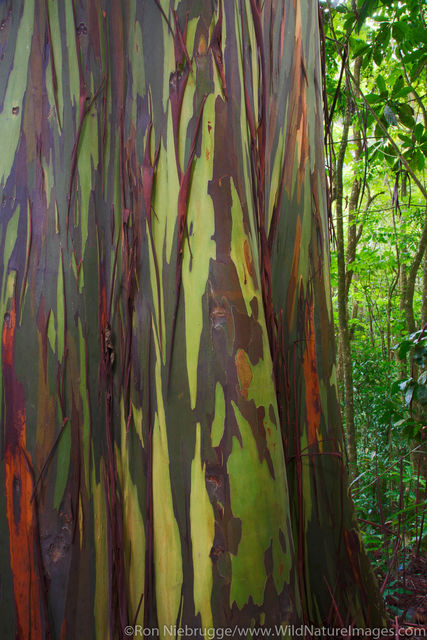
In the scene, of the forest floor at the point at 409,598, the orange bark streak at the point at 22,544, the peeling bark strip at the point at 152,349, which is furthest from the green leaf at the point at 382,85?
the orange bark streak at the point at 22,544

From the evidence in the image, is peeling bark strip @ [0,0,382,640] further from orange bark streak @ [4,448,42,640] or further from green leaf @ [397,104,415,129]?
green leaf @ [397,104,415,129]

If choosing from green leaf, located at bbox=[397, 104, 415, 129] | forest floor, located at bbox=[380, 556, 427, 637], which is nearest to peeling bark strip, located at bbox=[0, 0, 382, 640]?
forest floor, located at bbox=[380, 556, 427, 637]

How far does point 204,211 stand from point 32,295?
17.5 inches

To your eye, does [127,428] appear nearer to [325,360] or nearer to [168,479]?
[168,479]

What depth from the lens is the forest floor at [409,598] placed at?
1.47 m

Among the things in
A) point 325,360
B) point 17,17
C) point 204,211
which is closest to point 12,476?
point 204,211

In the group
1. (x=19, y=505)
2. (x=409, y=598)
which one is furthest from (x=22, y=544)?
(x=409, y=598)

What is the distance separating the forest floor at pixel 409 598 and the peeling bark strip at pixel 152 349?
A: 1.05 feet

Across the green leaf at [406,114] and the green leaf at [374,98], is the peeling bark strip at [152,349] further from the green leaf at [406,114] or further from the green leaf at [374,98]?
the green leaf at [406,114]

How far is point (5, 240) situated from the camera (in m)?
1.10

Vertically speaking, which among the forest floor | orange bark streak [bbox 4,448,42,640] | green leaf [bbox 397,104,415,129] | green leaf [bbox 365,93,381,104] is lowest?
the forest floor

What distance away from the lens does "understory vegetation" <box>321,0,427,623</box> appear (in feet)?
6.52

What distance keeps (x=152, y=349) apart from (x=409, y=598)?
136cm

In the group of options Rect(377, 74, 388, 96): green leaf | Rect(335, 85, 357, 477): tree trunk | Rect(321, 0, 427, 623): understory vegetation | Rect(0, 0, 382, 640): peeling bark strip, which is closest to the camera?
Rect(0, 0, 382, 640): peeling bark strip
